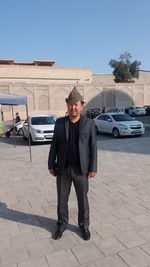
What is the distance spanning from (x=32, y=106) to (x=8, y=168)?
32370 millimetres

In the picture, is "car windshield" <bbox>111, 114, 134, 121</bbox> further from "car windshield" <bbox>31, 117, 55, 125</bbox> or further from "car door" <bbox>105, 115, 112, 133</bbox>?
"car windshield" <bbox>31, 117, 55, 125</bbox>

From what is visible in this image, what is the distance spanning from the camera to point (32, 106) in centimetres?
4003

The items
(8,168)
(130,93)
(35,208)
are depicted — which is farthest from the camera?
(130,93)

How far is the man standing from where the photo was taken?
3.59 meters

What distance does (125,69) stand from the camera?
2437 inches

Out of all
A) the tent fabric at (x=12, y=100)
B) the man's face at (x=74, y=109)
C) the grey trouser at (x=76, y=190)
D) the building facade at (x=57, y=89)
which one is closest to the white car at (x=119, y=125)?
the tent fabric at (x=12, y=100)

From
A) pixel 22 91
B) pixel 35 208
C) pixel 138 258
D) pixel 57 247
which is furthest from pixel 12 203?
pixel 22 91

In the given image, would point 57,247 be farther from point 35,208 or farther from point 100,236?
point 35,208

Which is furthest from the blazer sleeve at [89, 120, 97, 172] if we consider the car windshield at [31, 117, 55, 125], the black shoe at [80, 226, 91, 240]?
the car windshield at [31, 117, 55, 125]

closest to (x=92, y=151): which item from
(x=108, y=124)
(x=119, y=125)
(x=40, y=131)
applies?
(x=40, y=131)

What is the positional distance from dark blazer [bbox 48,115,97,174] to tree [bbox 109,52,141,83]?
59377mm

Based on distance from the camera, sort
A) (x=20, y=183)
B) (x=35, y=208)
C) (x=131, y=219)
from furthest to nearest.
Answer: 1. (x=20, y=183)
2. (x=35, y=208)
3. (x=131, y=219)

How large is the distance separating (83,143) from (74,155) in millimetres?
201

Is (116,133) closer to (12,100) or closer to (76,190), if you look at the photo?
(12,100)
